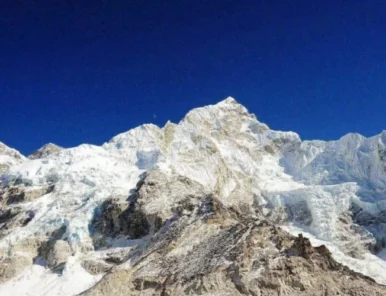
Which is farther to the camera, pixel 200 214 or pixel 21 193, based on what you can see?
pixel 21 193

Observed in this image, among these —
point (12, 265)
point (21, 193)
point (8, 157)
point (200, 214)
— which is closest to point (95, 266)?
point (12, 265)

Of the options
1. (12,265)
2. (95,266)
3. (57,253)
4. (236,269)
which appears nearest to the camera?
(236,269)

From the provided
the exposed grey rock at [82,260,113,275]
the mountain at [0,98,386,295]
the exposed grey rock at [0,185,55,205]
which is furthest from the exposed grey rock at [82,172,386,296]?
the exposed grey rock at [0,185,55,205]

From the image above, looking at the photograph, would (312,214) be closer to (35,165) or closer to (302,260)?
(35,165)

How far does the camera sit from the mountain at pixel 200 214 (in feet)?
137

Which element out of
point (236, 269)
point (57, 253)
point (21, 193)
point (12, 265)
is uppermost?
point (21, 193)

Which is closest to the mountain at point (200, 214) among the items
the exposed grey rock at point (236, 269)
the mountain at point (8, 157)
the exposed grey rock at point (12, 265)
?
the exposed grey rock at point (236, 269)

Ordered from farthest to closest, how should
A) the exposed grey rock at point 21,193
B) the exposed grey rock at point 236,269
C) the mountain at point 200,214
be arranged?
the exposed grey rock at point 21,193 < the mountain at point 200,214 < the exposed grey rock at point 236,269

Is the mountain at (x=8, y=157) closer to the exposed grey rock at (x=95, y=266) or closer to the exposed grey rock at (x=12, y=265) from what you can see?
the exposed grey rock at (x=12, y=265)

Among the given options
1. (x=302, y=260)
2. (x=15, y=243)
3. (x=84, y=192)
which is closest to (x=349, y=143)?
(x=84, y=192)

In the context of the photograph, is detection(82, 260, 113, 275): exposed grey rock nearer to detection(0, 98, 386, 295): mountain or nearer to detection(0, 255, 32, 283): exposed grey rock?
detection(0, 98, 386, 295): mountain

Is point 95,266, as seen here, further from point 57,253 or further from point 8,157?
point 8,157

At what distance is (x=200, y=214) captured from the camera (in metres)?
63.2

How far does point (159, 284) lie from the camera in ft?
142
